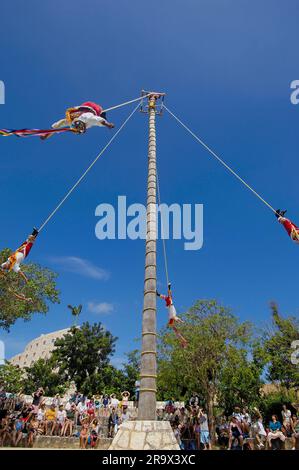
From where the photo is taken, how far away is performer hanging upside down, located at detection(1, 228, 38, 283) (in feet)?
30.5

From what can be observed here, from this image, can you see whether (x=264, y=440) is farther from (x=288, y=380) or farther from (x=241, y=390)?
(x=288, y=380)

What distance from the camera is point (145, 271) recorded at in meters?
9.19

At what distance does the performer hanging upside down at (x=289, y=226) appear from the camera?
836 centimetres

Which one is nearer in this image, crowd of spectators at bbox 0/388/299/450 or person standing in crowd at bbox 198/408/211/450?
crowd of spectators at bbox 0/388/299/450

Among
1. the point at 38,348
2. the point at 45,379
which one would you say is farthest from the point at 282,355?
the point at 38,348

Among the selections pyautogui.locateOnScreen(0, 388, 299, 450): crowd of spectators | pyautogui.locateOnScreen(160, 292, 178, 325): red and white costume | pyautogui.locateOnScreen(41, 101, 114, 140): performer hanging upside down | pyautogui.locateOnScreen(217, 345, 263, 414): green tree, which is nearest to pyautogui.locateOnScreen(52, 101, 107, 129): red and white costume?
pyautogui.locateOnScreen(41, 101, 114, 140): performer hanging upside down

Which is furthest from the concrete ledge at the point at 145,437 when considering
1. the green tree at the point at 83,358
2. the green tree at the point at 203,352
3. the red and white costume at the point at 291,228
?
the green tree at the point at 83,358

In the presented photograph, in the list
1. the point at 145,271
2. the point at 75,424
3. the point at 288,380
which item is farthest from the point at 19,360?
the point at 145,271

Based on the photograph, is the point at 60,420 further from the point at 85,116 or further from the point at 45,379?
the point at 45,379

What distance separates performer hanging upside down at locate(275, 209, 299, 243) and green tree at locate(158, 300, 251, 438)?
1903 centimetres

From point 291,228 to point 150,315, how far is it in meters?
4.25

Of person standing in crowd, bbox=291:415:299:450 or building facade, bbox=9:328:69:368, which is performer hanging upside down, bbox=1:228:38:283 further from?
building facade, bbox=9:328:69:368

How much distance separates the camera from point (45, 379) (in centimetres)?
5078

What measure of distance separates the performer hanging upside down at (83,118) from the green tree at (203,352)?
19826 mm
